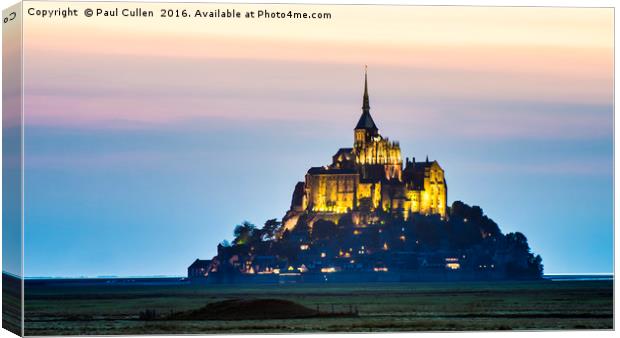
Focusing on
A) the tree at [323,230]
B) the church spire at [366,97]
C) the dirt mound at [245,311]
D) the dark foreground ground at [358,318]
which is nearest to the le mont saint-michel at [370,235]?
the tree at [323,230]

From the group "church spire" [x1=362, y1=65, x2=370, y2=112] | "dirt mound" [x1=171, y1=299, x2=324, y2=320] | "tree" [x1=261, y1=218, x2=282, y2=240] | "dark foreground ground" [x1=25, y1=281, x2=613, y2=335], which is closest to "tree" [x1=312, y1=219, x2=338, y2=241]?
"tree" [x1=261, y1=218, x2=282, y2=240]

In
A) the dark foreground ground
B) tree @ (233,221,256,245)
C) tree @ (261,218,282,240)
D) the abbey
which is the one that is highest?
the abbey

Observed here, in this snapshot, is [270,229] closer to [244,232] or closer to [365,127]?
[244,232]

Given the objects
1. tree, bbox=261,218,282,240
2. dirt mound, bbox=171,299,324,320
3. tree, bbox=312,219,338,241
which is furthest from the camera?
tree, bbox=312,219,338,241

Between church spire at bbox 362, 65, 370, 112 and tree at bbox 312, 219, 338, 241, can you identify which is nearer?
church spire at bbox 362, 65, 370, 112

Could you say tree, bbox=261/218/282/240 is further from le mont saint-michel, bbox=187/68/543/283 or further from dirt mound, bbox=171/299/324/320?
dirt mound, bbox=171/299/324/320

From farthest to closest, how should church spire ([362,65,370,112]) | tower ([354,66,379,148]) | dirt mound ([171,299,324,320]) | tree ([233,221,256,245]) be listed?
tree ([233,221,256,245]) → tower ([354,66,379,148]) → church spire ([362,65,370,112]) → dirt mound ([171,299,324,320])

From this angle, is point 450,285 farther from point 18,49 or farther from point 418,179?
point 18,49
